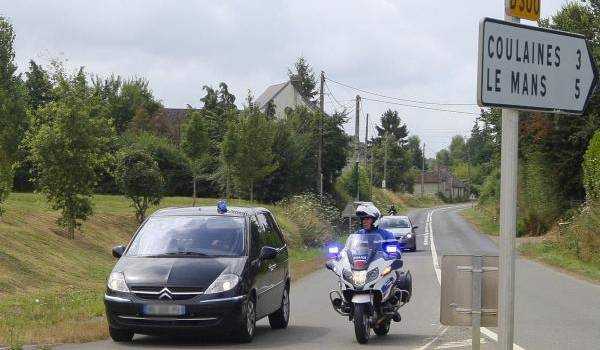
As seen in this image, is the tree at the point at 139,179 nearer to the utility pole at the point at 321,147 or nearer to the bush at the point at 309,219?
the bush at the point at 309,219

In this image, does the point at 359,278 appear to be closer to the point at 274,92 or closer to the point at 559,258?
the point at 559,258

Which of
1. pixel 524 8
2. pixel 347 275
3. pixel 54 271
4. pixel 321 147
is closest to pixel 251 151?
pixel 321 147

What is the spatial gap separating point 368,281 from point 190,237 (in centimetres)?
241

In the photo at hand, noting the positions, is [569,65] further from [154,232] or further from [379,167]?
[379,167]

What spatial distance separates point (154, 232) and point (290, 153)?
43654 millimetres

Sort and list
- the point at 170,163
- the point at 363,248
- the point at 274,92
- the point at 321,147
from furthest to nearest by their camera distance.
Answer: the point at 274,92 < the point at 170,163 < the point at 321,147 < the point at 363,248

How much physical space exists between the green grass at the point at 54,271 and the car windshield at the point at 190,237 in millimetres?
1314

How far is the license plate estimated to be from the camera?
1127 cm

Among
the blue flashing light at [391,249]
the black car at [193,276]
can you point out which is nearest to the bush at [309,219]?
the black car at [193,276]

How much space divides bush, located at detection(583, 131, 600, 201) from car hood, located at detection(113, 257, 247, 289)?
2331 cm

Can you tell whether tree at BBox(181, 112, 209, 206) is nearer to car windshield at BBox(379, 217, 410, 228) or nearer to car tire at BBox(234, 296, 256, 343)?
car windshield at BBox(379, 217, 410, 228)

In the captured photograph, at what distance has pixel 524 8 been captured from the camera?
5.49m

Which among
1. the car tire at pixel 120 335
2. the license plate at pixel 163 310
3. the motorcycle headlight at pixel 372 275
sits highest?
the motorcycle headlight at pixel 372 275

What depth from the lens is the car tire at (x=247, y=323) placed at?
11602mm
